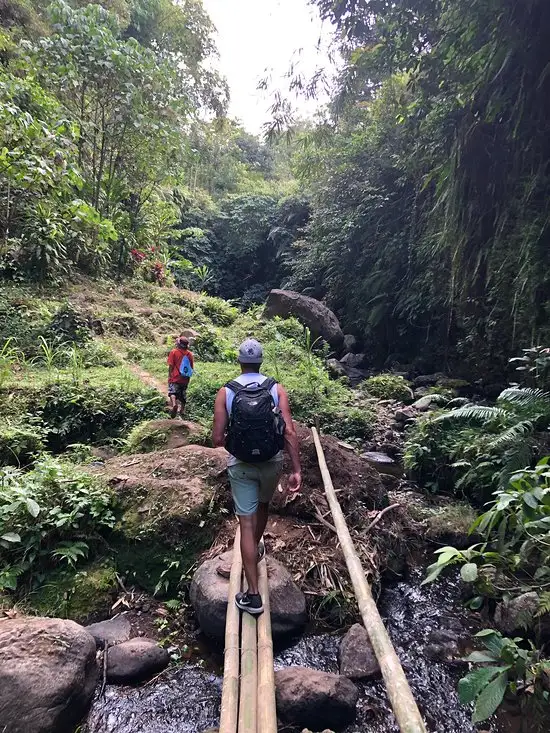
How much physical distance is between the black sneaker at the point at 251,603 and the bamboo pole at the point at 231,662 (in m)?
0.06

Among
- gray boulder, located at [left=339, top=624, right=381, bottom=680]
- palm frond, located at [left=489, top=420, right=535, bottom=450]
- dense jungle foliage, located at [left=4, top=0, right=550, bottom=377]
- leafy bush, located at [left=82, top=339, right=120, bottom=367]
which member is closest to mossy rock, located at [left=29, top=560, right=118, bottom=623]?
gray boulder, located at [left=339, top=624, right=381, bottom=680]

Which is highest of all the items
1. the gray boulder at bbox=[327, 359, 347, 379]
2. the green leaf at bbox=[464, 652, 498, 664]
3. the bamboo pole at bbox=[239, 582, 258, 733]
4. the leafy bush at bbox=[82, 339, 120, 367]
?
the gray boulder at bbox=[327, 359, 347, 379]

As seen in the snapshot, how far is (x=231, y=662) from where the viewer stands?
2.66m

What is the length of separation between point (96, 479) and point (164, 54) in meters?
18.7

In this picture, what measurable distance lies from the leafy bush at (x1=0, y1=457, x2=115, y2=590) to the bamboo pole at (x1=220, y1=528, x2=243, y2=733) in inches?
54.0

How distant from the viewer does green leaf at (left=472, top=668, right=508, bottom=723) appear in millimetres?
2033

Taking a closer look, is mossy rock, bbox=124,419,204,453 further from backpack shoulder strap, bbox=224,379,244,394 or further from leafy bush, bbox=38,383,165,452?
backpack shoulder strap, bbox=224,379,244,394

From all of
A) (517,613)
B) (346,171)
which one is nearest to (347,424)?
(517,613)

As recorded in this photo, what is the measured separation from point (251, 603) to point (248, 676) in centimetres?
54

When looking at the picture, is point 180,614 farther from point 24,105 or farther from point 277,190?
point 277,190

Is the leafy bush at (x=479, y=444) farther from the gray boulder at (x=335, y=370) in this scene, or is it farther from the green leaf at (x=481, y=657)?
the gray boulder at (x=335, y=370)

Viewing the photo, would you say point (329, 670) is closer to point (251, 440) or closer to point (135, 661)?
point (135, 661)

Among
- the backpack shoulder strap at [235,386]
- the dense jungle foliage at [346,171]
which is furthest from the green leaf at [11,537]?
the dense jungle foliage at [346,171]

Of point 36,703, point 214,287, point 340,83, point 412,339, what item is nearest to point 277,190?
point 214,287
